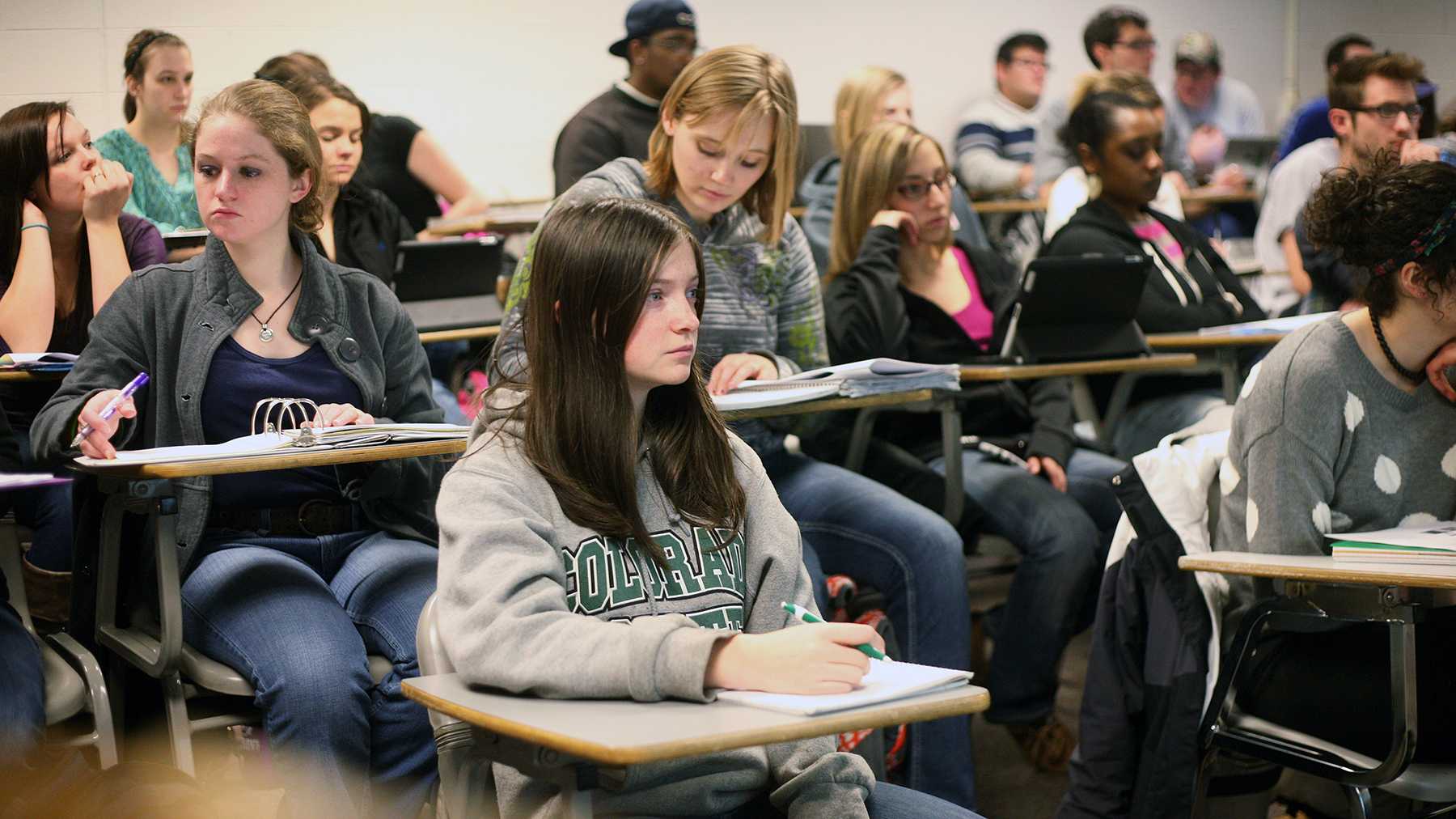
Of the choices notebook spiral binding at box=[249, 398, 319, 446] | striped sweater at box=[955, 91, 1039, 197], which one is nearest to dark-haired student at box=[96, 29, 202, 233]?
notebook spiral binding at box=[249, 398, 319, 446]

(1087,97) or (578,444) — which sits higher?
(1087,97)

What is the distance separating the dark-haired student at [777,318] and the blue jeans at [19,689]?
36.9 inches

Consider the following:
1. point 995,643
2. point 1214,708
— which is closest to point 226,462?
point 1214,708

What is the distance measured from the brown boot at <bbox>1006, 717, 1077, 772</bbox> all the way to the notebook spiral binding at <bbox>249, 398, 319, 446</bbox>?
163cm

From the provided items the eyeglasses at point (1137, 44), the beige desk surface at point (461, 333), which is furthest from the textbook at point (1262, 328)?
the eyeglasses at point (1137, 44)

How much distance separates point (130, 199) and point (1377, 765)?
2.31m

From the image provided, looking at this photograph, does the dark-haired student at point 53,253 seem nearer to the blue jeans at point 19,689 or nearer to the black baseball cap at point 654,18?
the blue jeans at point 19,689

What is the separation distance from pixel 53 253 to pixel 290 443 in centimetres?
81

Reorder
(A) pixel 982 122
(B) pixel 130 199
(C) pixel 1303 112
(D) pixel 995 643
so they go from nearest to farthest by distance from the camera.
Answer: (B) pixel 130 199 → (D) pixel 995 643 → (C) pixel 1303 112 → (A) pixel 982 122

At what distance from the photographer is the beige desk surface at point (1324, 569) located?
1816mm

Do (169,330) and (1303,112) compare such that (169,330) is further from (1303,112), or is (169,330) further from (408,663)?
(1303,112)

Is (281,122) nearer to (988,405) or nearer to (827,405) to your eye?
(827,405)

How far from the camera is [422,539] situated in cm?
233

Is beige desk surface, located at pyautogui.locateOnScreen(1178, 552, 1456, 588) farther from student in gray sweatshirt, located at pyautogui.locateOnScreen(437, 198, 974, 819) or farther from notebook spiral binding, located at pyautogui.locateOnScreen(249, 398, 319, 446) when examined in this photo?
notebook spiral binding, located at pyautogui.locateOnScreen(249, 398, 319, 446)
